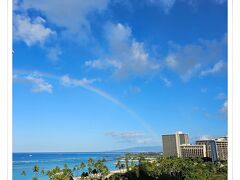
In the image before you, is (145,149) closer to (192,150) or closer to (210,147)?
(192,150)

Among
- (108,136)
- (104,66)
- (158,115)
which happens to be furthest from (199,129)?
(104,66)

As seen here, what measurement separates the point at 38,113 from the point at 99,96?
419mm

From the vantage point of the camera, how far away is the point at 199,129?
2211 mm

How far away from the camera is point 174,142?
221 cm

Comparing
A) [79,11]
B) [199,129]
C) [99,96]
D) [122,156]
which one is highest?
[79,11]

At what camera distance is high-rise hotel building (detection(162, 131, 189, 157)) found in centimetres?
217

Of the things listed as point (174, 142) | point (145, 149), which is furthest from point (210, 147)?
point (145, 149)

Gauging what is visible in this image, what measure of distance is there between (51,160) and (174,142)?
77cm

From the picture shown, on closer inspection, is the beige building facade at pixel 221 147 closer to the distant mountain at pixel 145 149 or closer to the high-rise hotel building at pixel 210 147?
the high-rise hotel building at pixel 210 147

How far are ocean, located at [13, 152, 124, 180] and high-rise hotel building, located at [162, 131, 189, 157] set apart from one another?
291 mm

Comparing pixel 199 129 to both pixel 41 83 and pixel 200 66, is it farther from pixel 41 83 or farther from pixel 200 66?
pixel 41 83

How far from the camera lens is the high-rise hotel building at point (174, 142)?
217 cm

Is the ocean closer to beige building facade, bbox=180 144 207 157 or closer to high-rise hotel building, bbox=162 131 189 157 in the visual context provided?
high-rise hotel building, bbox=162 131 189 157

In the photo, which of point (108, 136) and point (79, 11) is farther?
point (108, 136)
